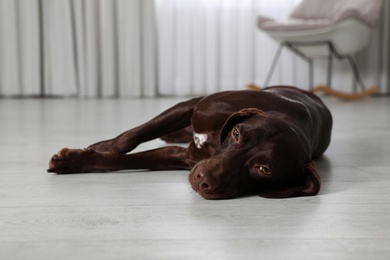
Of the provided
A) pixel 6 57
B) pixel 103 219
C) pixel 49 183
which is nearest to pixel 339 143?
pixel 49 183

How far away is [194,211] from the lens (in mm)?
1382

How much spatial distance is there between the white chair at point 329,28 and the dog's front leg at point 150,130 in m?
2.98

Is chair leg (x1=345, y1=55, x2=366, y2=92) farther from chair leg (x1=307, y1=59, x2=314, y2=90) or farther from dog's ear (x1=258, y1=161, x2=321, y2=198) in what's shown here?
dog's ear (x1=258, y1=161, x2=321, y2=198)

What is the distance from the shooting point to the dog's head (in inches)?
56.7

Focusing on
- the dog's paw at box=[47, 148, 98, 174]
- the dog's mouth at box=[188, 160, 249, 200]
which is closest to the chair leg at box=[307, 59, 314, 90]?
the dog's paw at box=[47, 148, 98, 174]

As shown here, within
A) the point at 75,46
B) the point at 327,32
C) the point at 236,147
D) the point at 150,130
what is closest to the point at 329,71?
the point at 327,32

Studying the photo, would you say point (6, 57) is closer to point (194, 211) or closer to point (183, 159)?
point (183, 159)

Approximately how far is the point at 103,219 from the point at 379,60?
4682 mm

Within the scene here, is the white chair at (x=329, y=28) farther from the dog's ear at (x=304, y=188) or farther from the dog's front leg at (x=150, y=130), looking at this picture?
the dog's ear at (x=304, y=188)

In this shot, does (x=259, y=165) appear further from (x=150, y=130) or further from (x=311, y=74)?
(x=311, y=74)

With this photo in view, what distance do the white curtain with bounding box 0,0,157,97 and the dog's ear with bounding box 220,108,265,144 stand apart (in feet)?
12.7

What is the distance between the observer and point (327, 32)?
4688mm

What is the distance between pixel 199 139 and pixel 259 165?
1.29 feet

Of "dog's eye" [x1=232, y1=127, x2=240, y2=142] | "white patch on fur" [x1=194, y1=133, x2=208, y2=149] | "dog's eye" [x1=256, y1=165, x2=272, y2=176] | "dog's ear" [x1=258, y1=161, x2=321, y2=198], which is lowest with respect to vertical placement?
"dog's ear" [x1=258, y1=161, x2=321, y2=198]
